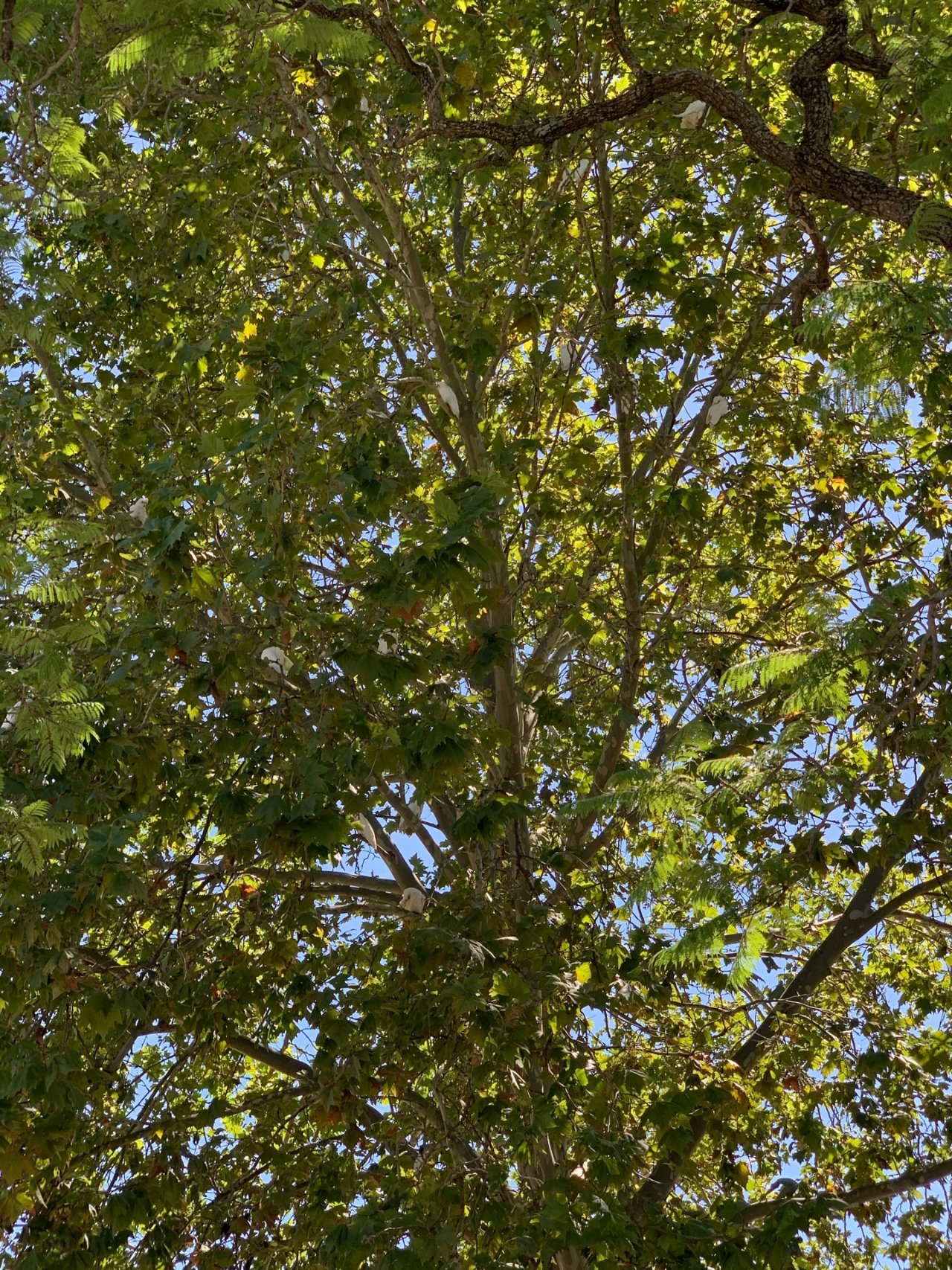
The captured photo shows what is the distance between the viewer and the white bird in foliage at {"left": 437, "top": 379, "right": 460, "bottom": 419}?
19.5 feet

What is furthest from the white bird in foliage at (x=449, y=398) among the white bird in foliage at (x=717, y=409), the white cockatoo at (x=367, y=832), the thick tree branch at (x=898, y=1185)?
the thick tree branch at (x=898, y=1185)

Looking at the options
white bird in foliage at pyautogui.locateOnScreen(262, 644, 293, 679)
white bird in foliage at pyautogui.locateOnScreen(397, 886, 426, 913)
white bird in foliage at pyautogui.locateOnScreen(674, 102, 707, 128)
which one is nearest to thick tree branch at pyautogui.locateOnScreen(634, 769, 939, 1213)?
white bird in foliage at pyautogui.locateOnScreen(397, 886, 426, 913)

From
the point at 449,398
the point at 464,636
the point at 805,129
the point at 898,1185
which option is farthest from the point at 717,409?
the point at 898,1185

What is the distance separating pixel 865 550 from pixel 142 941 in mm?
3859

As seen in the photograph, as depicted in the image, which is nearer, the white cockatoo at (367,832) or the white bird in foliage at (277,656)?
the white bird in foliage at (277,656)

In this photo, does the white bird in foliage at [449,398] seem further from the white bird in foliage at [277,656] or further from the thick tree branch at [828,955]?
the thick tree branch at [828,955]

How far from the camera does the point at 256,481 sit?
491cm

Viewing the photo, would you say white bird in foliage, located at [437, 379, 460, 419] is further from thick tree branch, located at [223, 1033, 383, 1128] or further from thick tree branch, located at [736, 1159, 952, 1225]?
thick tree branch, located at [736, 1159, 952, 1225]

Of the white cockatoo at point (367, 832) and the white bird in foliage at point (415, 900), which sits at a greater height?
the white cockatoo at point (367, 832)

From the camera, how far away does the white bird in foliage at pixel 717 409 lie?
20.1ft

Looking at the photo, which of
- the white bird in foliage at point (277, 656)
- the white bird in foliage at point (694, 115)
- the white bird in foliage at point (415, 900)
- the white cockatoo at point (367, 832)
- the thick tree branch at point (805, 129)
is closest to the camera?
the thick tree branch at point (805, 129)

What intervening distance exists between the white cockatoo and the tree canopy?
84mm

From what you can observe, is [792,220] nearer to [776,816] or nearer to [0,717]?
[776,816]

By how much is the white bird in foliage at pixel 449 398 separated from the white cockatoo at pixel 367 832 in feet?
6.25
